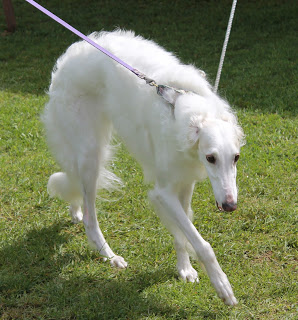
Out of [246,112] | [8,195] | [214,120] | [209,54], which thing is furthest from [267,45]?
[214,120]

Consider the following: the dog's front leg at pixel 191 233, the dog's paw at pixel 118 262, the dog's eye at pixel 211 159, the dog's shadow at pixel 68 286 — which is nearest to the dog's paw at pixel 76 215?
the dog's shadow at pixel 68 286

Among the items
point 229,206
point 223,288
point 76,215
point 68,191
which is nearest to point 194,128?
point 229,206

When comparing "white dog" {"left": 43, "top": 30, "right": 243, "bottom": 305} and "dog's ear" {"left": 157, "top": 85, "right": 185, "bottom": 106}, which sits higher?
"dog's ear" {"left": 157, "top": 85, "right": 185, "bottom": 106}

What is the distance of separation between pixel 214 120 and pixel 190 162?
357 millimetres

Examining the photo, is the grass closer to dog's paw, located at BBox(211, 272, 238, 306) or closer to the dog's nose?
dog's paw, located at BBox(211, 272, 238, 306)

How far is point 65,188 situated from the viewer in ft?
15.7

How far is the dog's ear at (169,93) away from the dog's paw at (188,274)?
1372 mm

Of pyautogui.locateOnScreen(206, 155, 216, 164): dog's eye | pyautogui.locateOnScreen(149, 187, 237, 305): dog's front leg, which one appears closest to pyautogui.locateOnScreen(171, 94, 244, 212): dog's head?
pyautogui.locateOnScreen(206, 155, 216, 164): dog's eye

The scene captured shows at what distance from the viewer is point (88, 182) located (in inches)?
178

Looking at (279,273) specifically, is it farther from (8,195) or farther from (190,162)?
(8,195)

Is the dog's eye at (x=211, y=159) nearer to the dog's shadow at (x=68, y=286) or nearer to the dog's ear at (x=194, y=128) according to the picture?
the dog's ear at (x=194, y=128)

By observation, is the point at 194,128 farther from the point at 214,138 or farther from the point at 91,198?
the point at 91,198

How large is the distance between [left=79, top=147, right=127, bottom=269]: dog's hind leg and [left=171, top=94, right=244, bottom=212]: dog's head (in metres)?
1.21

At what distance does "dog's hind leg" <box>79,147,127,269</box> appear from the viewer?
176 inches
